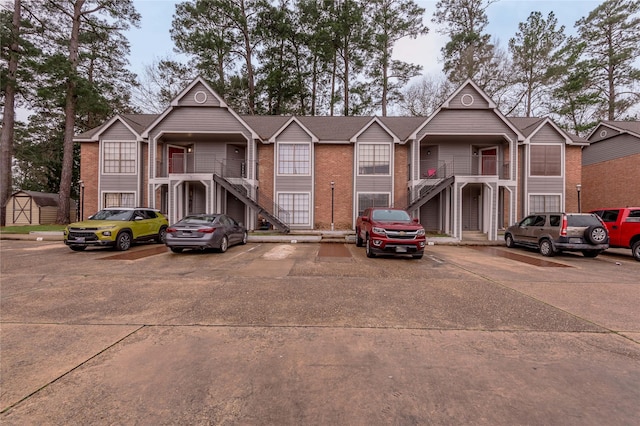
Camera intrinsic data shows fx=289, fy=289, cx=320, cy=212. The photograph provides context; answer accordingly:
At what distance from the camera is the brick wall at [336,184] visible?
61.0 ft

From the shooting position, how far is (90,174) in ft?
63.2

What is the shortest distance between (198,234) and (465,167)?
16.1m

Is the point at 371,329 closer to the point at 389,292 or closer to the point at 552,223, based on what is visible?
the point at 389,292

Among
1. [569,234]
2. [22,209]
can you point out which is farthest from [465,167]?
[22,209]

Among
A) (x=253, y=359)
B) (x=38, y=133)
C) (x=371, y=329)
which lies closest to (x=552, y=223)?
(x=371, y=329)

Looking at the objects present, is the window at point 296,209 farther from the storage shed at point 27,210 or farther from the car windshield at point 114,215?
the storage shed at point 27,210

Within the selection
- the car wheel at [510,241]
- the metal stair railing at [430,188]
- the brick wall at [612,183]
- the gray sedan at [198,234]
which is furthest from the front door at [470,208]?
the gray sedan at [198,234]

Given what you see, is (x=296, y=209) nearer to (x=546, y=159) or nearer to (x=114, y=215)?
(x=114, y=215)

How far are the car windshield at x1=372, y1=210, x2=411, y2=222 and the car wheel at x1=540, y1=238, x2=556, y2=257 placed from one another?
5.25 meters

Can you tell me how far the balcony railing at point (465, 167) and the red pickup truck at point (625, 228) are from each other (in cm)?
666

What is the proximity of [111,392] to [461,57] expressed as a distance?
114 feet

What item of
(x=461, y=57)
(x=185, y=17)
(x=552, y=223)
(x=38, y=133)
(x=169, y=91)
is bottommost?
(x=552, y=223)

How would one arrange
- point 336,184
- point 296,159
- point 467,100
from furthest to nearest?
point 336,184 → point 296,159 → point 467,100

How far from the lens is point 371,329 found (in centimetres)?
391
